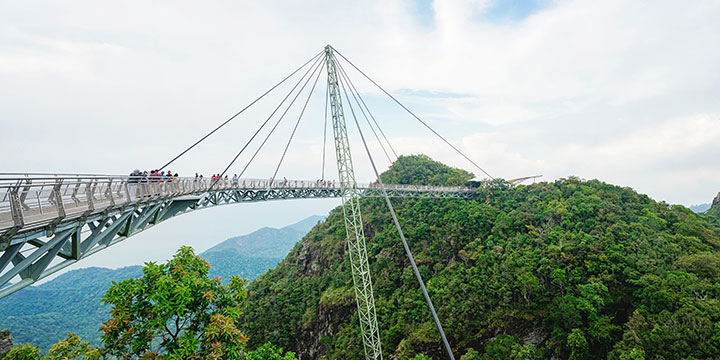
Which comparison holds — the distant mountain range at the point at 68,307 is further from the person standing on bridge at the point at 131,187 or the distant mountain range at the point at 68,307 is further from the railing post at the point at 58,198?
the railing post at the point at 58,198

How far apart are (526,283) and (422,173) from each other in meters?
30.2

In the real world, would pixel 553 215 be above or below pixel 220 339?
above

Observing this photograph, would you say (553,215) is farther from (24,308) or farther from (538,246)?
(24,308)

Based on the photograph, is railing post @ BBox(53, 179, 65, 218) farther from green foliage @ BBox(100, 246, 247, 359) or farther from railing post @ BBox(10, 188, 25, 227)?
green foliage @ BBox(100, 246, 247, 359)

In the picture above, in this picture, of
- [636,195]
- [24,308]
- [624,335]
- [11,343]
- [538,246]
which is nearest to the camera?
[624,335]

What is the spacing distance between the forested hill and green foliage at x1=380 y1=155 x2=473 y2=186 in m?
5.69

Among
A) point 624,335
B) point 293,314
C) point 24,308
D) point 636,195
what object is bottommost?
point 24,308

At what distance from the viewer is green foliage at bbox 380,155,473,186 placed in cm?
4887

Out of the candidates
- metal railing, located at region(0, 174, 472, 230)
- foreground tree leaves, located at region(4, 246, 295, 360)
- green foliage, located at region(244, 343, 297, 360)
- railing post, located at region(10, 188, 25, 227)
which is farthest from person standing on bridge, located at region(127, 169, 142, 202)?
green foliage, located at region(244, 343, 297, 360)

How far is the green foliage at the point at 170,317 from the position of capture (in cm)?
802

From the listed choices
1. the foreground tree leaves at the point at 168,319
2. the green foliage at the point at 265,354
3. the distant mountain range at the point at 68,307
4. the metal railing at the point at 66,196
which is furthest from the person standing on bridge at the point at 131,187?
the distant mountain range at the point at 68,307

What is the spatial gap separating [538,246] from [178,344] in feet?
98.8

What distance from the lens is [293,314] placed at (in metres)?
39.4

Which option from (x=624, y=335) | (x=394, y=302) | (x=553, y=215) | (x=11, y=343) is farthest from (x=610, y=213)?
(x=11, y=343)
